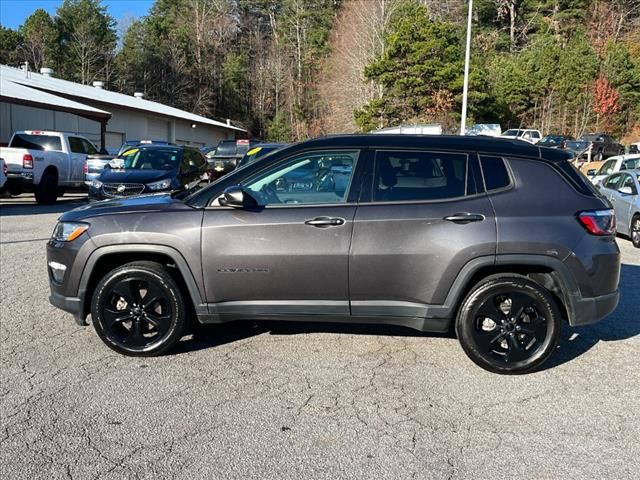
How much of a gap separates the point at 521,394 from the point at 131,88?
5926 cm

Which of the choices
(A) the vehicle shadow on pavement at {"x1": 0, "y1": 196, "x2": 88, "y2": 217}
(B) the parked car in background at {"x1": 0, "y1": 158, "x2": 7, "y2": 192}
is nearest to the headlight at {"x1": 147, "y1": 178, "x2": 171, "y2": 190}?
(B) the parked car in background at {"x1": 0, "y1": 158, "x2": 7, "y2": 192}

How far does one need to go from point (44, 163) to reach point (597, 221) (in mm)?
14556

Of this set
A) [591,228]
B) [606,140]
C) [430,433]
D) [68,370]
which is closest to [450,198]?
[591,228]

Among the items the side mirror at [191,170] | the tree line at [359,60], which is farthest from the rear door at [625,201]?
the tree line at [359,60]

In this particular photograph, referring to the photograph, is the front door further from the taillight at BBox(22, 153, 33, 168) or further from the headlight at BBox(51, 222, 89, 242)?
the taillight at BBox(22, 153, 33, 168)

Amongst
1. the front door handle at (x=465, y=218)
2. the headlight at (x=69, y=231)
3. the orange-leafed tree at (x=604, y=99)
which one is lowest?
the headlight at (x=69, y=231)

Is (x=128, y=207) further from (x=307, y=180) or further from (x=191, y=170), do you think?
(x=191, y=170)

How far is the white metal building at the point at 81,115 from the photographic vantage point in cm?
2266

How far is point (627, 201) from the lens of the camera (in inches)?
438

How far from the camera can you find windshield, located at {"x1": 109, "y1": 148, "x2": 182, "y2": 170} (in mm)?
12305

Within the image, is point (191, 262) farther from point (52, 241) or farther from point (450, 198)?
point (450, 198)

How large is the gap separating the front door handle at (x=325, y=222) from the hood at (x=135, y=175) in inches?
315

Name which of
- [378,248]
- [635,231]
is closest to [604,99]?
[635,231]

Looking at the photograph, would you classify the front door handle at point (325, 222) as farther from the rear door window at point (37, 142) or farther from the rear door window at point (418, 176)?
the rear door window at point (37, 142)
